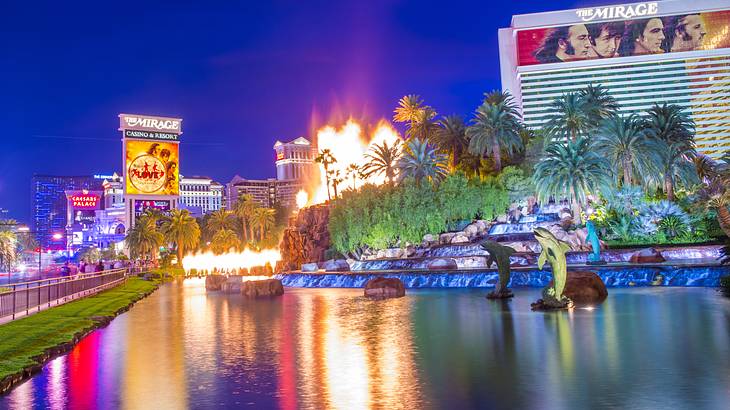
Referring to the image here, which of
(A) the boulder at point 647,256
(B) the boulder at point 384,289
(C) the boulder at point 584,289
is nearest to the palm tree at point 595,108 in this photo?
(A) the boulder at point 647,256

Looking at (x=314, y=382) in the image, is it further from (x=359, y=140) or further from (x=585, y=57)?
(x=585, y=57)

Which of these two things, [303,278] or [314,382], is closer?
[314,382]

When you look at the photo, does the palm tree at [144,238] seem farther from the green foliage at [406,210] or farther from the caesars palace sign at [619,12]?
the caesars palace sign at [619,12]

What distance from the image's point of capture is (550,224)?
60.5 m

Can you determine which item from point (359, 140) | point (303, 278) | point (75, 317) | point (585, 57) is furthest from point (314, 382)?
point (585, 57)

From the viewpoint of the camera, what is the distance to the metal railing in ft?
83.7

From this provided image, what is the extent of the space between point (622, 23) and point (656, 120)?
4395 inches

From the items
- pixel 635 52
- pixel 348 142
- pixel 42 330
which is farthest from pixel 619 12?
pixel 42 330

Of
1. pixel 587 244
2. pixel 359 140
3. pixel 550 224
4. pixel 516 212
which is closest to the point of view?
pixel 587 244

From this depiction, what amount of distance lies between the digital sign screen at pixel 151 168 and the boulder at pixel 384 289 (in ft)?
427

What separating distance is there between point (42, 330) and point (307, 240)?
6509 centimetres

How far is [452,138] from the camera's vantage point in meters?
88.4

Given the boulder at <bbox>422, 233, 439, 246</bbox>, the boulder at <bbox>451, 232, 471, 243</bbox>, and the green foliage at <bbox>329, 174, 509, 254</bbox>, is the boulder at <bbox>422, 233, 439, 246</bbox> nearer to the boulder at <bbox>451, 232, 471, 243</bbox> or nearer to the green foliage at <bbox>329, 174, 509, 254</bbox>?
the green foliage at <bbox>329, 174, 509, 254</bbox>

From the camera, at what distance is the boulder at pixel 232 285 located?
4888 cm
